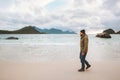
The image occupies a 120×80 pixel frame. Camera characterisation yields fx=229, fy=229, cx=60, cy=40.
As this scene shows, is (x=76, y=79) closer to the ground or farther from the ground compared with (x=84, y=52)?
closer to the ground

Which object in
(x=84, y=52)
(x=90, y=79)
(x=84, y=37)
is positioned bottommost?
(x=90, y=79)

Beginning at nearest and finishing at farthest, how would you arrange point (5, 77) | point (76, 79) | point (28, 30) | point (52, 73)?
1. point (76, 79)
2. point (5, 77)
3. point (52, 73)
4. point (28, 30)

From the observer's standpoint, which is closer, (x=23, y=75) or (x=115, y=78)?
(x=115, y=78)

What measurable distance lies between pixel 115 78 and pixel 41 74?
2.79 m

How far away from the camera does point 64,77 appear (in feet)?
27.1

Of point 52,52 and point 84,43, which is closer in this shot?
point 84,43

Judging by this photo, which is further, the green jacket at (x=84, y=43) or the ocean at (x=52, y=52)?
the ocean at (x=52, y=52)

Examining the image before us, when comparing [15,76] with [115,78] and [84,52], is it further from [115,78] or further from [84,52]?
[115,78]

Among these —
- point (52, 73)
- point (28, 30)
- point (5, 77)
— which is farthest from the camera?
point (28, 30)

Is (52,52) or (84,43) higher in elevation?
(84,43)

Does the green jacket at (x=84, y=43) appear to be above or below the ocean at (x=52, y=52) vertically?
above

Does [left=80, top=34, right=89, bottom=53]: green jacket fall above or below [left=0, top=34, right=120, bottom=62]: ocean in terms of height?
above

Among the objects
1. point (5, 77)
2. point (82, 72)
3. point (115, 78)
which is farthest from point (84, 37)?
point (5, 77)

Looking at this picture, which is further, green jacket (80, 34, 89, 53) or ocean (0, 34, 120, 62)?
ocean (0, 34, 120, 62)
